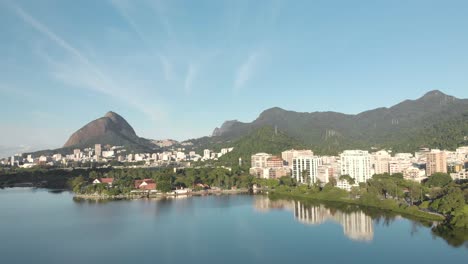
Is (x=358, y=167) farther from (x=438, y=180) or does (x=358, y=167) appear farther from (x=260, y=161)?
(x=260, y=161)

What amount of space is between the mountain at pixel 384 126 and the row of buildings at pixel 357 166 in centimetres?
641

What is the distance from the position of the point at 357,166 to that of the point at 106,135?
158 ft

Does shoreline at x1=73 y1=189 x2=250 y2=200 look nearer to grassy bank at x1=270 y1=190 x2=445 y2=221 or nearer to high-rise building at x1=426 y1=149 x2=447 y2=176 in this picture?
grassy bank at x1=270 y1=190 x2=445 y2=221

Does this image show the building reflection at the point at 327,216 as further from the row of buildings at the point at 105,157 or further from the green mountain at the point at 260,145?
the row of buildings at the point at 105,157

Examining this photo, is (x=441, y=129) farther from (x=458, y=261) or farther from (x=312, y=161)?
(x=458, y=261)

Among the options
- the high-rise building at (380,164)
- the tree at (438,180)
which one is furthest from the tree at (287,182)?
the tree at (438,180)

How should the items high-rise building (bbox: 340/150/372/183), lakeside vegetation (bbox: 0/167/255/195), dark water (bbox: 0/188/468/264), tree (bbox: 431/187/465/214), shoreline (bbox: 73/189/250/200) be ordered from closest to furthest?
dark water (bbox: 0/188/468/264)
tree (bbox: 431/187/465/214)
shoreline (bbox: 73/189/250/200)
high-rise building (bbox: 340/150/372/183)
lakeside vegetation (bbox: 0/167/255/195)

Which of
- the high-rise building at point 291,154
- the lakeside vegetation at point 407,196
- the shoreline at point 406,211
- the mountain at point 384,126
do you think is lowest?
the shoreline at point 406,211

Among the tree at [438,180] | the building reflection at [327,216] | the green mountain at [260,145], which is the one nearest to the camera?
the building reflection at [327,216]

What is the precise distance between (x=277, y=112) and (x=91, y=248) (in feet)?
159

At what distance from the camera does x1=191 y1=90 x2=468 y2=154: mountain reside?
31077mm

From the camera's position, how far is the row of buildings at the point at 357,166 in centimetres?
1773

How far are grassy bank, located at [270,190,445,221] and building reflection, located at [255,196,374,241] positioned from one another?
2.59ft

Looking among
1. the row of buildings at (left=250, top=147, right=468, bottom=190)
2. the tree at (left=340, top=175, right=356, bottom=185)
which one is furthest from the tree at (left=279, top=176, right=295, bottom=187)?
the tree at (left=340, top=175, right=356, bottom=185)
